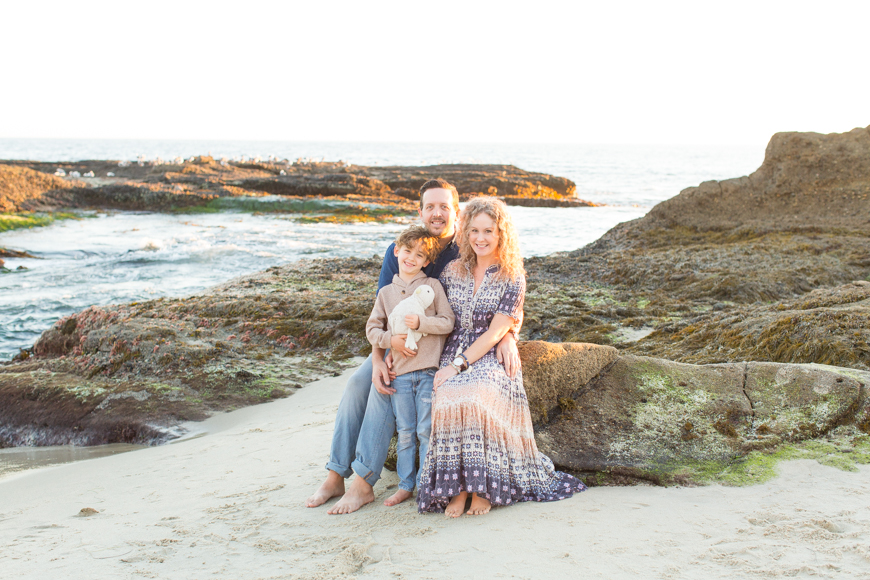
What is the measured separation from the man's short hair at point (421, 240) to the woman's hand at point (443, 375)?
867mm

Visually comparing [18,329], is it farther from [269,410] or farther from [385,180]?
[385,180]

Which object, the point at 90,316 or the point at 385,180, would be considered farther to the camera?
the point at 385,180

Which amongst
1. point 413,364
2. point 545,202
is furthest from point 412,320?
point 545,202

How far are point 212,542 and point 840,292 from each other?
6.27 metres

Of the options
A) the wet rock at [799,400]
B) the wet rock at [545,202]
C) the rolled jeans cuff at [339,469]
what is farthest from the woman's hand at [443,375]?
the wet rock at [545,202]

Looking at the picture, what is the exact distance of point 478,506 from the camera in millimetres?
3506

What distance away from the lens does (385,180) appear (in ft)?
132

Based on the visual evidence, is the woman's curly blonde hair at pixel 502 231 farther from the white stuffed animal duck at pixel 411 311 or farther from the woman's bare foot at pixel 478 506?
the woman's bare foot at pixel 478 506

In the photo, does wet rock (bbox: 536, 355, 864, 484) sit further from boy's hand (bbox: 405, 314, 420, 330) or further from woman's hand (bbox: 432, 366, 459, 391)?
boy's hand (bbox: 405, 314, 420, 330)

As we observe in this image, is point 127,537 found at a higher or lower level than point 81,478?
higher

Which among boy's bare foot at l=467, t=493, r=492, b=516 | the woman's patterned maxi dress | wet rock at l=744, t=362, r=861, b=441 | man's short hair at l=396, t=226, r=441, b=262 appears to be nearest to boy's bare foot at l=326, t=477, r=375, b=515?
the woman's patterned maxi dress

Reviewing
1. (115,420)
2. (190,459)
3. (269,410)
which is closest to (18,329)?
(115,420)

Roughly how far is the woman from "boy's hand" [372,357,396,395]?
0.35m

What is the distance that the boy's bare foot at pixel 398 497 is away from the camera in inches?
149
